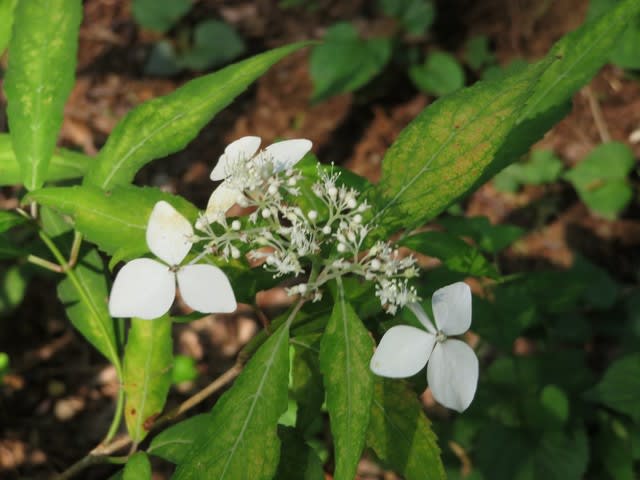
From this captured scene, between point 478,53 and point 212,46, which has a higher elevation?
point 212,46

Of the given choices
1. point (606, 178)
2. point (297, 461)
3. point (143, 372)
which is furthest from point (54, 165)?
point (606, 178)

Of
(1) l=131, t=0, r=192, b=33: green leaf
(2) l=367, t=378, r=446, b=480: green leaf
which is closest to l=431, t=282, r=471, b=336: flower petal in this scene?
(2) l=367, t=378, r=446, b=480: green leaf

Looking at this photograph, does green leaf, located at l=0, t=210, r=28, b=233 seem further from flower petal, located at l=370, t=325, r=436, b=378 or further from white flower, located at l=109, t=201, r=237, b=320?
flower petal, located at l=370, t=325, r=436, b=378

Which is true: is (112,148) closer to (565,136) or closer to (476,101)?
(476,101)

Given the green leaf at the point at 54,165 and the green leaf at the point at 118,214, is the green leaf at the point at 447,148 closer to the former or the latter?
the green leaf at the point at 118,214

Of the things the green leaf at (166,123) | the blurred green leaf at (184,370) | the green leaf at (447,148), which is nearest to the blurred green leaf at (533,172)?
the blurred green leaf at (184,370)

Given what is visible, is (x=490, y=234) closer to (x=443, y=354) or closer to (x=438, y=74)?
(x=443, y=354)

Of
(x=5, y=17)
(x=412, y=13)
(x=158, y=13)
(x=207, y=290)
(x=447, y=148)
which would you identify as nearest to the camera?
(x=207, y=290)

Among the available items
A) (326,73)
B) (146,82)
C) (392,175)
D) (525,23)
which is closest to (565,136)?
(525,23)
